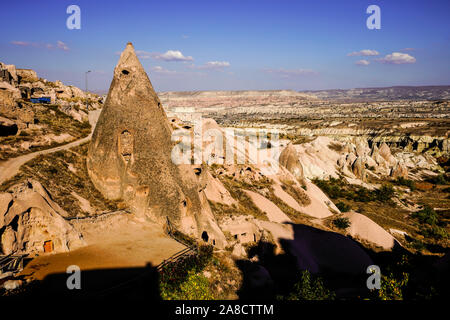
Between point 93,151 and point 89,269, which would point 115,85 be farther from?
point 89,269

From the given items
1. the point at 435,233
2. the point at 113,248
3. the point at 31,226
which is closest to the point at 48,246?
the point at 31,226

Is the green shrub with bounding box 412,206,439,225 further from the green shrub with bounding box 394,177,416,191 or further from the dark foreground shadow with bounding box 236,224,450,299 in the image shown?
the dark foreground shadow with bounding box 236,224,450,299

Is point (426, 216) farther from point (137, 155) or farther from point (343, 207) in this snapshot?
point (137, 155)

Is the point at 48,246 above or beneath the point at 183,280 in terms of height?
above

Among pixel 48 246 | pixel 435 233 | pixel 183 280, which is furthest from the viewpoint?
pixel 435 233

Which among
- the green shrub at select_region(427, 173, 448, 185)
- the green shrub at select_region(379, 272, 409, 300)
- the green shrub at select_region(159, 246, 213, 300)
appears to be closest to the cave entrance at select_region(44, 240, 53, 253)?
the green shrub at select_region(159, 246, 213, 300)

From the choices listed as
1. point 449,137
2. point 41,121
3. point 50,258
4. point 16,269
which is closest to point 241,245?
point 50,258
